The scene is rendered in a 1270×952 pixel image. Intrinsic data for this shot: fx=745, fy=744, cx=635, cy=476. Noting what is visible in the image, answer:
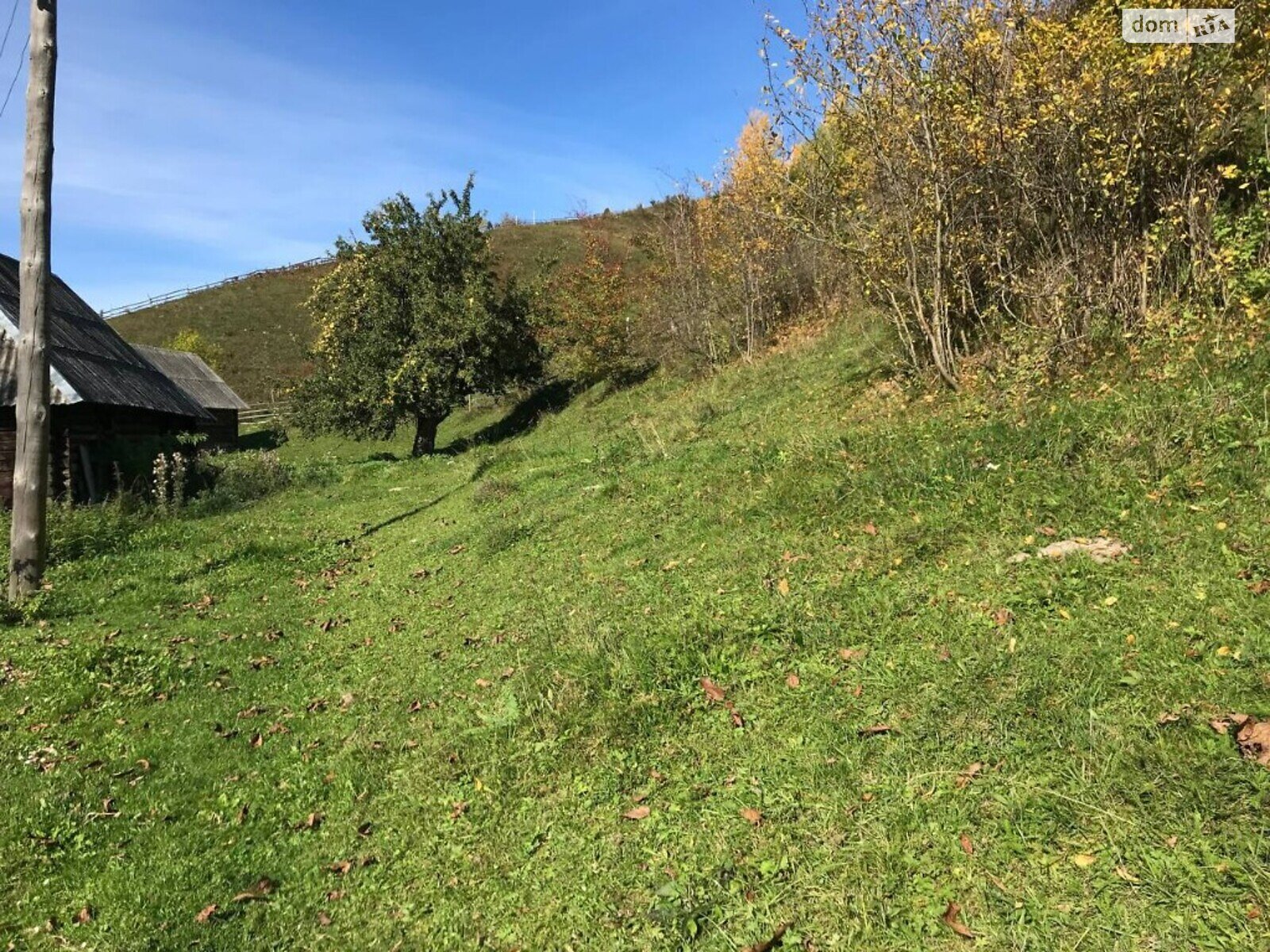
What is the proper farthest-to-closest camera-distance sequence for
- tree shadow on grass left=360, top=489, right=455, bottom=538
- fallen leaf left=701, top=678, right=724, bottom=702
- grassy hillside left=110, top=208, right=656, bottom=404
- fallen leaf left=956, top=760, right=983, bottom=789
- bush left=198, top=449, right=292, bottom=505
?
grassy hillside left=110, top=208, right=656, bottom=404 → bush left=198, top=449, right=292, bottom=505 → tree shadow on grass left=360, top=489, right=455, bottom=538 → fallen leaf left=701, top=678, right=724, bottom=702 → fallen leaf left=956, top=760, right=983, bottom=789

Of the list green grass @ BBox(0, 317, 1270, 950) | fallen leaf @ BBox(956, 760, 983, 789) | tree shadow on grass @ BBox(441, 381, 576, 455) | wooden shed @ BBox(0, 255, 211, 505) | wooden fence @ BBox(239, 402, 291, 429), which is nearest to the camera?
green grass @ BBox(0, 317, 1270, 950)

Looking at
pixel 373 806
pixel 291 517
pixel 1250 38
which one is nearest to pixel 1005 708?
pixel 373 806

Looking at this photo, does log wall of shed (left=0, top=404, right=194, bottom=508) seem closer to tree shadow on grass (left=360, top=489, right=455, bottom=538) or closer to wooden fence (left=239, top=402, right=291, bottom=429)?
tree shadow on grass (left=360, top=489, right=455, bottom=538)

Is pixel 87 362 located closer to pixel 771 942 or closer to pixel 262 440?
pixel 771 942

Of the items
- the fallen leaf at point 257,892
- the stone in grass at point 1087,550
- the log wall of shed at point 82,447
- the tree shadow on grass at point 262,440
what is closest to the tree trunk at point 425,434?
the log wall of shed at point 82,447

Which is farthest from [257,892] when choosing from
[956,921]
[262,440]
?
[262,440]

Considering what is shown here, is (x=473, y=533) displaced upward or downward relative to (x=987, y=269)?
downward

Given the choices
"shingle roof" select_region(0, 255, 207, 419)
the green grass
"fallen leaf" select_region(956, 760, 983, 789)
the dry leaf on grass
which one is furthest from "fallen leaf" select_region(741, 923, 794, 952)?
"shingle roof" select_region(0, 255, 207, 419)

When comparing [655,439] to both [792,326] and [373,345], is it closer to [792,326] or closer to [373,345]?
[792,326]

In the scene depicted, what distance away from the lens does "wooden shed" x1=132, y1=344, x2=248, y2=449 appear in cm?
3603

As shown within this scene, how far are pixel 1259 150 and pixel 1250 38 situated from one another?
47.7 inches

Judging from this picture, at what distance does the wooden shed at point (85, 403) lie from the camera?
15820mm

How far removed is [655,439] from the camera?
542 inches

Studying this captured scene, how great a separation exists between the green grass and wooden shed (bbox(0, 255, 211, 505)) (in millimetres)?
9140
